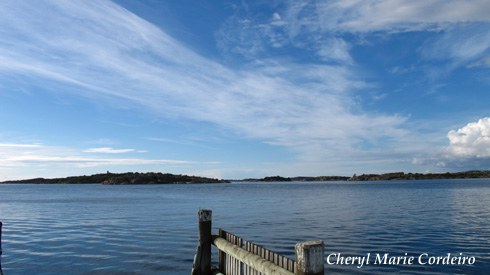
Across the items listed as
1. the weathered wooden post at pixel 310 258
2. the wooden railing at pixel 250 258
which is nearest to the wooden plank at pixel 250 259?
the wooden railing at pixel 250 258

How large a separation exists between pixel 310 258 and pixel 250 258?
2651 millimetres

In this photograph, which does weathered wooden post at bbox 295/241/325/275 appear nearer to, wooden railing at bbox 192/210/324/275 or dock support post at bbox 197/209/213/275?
wooden railing at bbox 192/210/324/275

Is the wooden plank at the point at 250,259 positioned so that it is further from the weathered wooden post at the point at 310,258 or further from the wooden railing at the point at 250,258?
the weathered wooden post at the point at 310,258

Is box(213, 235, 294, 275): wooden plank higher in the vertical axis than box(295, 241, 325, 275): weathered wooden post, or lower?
lower

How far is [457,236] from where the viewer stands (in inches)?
824

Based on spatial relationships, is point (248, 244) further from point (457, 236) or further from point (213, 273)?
point (457, 236)

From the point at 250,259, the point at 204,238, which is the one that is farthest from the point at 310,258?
the point at 204,238

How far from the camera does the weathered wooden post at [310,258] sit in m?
5.06

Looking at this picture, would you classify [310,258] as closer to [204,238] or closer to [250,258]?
[250,258]

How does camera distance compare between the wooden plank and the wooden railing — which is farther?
the wooden plank

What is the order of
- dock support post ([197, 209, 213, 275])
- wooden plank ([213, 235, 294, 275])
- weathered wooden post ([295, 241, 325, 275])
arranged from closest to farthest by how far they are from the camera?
weathered wooden post ([295, 241, 325, 275]) < wooden plank ([213, 235, 294, 275]) < dock support post ([197, 209, 213, 275])

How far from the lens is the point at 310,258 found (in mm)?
5070

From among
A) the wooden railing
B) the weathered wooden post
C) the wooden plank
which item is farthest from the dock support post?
the weathered wooden post

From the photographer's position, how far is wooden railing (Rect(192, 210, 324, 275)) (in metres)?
5.10
